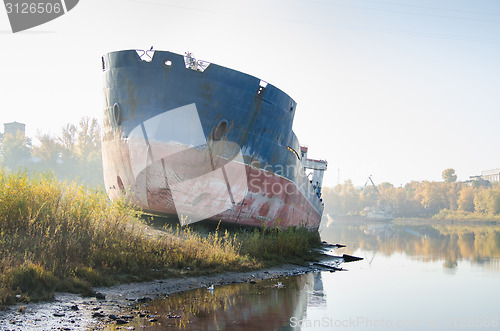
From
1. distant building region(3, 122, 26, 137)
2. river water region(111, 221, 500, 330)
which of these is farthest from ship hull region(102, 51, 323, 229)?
distant building region(3, 122, 26, 137)

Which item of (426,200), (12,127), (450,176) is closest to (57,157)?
(12,127)

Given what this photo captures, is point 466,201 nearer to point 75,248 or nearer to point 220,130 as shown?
point 220,130

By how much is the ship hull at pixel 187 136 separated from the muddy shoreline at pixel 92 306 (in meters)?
3.88

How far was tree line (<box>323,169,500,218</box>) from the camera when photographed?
83500 millimetres

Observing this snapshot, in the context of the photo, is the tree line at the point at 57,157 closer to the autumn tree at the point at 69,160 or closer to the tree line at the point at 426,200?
the autumn tree at the point at 69,160

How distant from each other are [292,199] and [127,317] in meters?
12.0

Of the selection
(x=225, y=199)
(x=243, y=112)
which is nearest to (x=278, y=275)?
(x=225, y=199)

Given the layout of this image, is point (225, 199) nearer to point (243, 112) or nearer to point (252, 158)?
point (252, 158)

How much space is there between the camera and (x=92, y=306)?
608cm

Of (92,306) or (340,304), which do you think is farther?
(340,304)

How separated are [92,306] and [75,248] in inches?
68.6

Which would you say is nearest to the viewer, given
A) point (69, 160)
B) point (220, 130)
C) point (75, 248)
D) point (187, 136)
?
point (75, 248)

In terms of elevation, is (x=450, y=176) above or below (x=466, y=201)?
above

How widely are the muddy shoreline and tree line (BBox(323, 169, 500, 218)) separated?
85310mm
